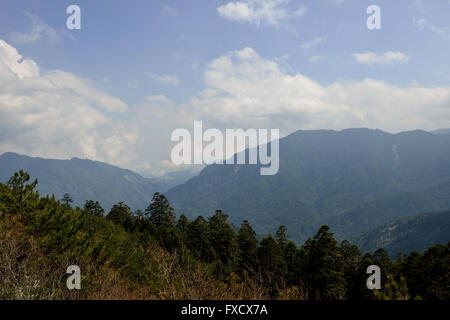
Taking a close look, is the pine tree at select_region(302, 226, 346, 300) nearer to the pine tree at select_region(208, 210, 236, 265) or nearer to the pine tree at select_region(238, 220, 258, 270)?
the pine tree at select_region(238, 220, 258, 270)

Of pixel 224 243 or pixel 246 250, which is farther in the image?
pixel 224 243

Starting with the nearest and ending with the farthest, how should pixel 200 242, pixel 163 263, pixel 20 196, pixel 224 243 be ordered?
pixel 163 263 < pixel 20 196 < pixel 224 243 < pixel 200 242

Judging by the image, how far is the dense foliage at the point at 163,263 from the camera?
40.2ft

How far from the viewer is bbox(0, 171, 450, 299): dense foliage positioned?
1227 cm

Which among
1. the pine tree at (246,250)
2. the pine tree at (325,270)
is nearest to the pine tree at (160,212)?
the pine tree at (246,250)

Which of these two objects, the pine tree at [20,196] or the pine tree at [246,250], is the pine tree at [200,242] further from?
the pine tree at [20,196]

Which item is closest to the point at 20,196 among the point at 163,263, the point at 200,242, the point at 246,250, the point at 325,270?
the point at 163,263

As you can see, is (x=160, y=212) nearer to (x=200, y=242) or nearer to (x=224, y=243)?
(x=200, y=242)

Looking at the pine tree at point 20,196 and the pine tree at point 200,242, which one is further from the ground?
the pine tree at point 20,196


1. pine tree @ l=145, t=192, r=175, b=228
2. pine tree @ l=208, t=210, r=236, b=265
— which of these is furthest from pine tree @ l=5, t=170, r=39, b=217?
pine tree @ l=145, t=192, r=175, b=228

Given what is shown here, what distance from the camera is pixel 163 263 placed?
1423cm

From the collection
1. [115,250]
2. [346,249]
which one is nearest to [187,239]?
[115,250]

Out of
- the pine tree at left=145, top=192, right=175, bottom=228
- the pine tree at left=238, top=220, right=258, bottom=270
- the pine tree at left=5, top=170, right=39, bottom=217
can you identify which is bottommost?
the pine tree at left=238, top=220, right=258, bottom=270

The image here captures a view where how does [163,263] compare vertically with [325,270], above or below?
above
